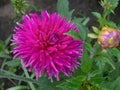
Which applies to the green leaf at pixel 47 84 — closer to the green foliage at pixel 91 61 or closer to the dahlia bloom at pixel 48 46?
the green foliage at pixel 91 61

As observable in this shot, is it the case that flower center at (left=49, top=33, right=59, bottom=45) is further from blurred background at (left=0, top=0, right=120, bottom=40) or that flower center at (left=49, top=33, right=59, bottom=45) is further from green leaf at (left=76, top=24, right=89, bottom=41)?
blurred background at (left=0, top=0, right=120, bottom=40)

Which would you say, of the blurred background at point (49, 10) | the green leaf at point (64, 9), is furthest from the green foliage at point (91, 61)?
the blurred background at point (49, 10)

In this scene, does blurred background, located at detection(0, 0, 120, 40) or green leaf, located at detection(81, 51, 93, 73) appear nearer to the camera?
green leaf, located at detection(81, 51, 93, 73)

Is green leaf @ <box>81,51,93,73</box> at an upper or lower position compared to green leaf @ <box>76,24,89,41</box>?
lower

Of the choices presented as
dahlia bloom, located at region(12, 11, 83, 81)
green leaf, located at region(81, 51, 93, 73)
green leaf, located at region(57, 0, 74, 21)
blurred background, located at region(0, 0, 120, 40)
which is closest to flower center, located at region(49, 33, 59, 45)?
dahlia bloom, located at region(12, 11, 83, 81)

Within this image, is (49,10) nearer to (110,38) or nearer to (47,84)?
(47,84)

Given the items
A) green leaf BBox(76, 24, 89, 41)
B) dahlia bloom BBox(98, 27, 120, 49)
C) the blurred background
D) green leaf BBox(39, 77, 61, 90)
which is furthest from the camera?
the blurred background


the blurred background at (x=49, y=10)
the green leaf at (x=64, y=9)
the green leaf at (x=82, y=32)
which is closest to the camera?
the green leaf at (x=82, y=32)

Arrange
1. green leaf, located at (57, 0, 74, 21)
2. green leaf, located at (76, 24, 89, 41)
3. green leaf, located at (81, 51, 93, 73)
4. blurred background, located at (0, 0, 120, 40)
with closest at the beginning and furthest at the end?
green leaf, located at (81, 51, 93, 73), green leaf, located at (76, 24, 89, 41), green leaf, located at (57, 0, 74, 21), blurred background, located at (0, 0, 120, 40)

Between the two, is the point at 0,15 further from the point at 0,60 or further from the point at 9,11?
the point at 0,60
